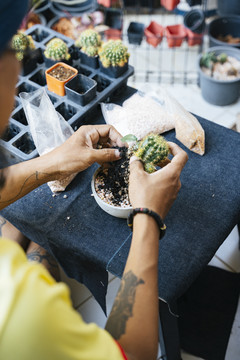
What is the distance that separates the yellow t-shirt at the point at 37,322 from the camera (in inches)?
25.9

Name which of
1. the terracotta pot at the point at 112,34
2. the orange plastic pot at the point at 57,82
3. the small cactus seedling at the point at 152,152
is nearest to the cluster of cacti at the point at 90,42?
the orange plastic pot at the point at 57,82

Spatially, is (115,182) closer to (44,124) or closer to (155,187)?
(155,187)

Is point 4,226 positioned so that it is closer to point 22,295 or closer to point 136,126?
point 136,126

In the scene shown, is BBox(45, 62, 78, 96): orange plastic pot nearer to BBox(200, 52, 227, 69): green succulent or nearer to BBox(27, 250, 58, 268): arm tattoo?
BBox(27, 250, 58, 268): arm tattoo

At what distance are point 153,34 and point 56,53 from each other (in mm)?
1181

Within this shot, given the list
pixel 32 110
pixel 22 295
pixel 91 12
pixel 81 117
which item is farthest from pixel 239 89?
pixel 22 295

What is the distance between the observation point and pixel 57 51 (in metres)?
1.72

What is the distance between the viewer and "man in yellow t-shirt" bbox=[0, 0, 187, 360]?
67cm

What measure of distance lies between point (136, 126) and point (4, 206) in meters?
0.59

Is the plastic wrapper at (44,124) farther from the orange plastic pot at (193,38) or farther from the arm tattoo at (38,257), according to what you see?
the orange plastic pot at (193,38)

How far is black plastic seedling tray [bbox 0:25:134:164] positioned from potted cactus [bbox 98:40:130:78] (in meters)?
0.04

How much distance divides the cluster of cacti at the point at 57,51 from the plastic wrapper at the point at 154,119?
0.32 m

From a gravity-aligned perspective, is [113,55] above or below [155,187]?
above

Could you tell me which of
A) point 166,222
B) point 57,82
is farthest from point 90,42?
point 166,222
